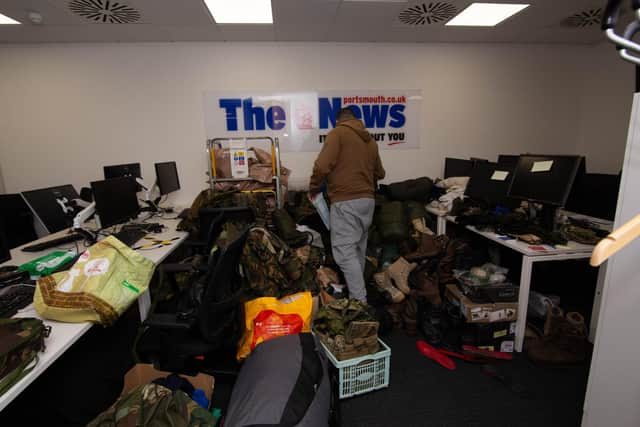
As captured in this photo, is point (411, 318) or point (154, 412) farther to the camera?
point (411, 318)

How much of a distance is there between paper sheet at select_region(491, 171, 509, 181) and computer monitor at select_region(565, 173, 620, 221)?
0.48 m

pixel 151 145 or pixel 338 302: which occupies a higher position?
pixel 151 145

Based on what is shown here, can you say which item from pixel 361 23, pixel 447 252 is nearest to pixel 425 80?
pixel 361 23

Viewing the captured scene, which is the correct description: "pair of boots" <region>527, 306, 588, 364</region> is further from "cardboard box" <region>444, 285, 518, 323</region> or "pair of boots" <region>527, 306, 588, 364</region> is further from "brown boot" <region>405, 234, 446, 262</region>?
"brown boot" <region>405, 234, 446, 262</region>

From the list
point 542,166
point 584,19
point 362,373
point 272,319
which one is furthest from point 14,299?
point 584,19

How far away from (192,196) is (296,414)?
9.91 feet

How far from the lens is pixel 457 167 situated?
3.31 m

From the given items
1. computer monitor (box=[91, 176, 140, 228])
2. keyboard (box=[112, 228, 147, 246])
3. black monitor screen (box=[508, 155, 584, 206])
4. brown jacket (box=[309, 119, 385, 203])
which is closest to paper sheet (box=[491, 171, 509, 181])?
black monitor screen (box=[508, 155, 584, 206])

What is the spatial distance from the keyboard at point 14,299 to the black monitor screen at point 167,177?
1706mm

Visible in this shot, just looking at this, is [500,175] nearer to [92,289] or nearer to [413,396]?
[413,396]

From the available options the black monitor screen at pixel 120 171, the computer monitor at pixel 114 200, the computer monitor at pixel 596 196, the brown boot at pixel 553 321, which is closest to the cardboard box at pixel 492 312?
the brown boot at pixel 553 321

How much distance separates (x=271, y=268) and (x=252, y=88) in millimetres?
2267

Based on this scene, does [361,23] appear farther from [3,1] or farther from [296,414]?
[296,414]

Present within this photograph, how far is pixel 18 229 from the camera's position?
2.90 m
